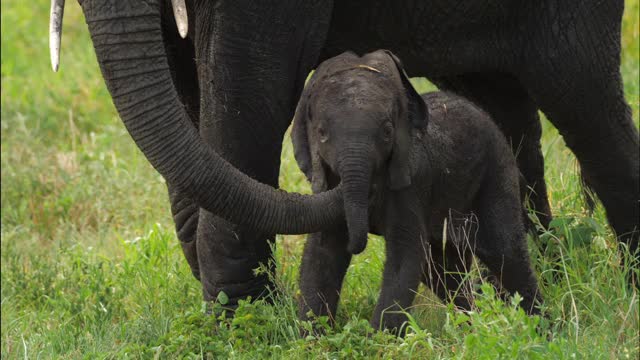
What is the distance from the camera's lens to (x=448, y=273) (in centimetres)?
542

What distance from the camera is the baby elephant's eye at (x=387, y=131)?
173 inches

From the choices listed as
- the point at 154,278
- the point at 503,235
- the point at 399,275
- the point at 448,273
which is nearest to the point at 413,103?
the point at 399,275

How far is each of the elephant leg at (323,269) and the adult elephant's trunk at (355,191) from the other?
1.46ft

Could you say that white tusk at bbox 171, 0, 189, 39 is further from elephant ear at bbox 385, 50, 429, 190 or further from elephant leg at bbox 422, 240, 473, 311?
elephant leg at bbox 422, 240, 473, 311

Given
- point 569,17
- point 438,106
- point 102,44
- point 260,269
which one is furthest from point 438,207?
point 102,44

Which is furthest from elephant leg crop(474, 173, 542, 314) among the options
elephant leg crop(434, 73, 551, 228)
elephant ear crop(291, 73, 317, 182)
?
elephant ear crop(291, 73, 317, 182)

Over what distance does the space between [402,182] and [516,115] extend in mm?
1629

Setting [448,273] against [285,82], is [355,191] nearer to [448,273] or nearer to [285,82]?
[285,82]

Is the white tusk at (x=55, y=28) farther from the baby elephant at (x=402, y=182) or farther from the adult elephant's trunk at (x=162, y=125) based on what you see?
the baby elephant at (x=402, y=182)

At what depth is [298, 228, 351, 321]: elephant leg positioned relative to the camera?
4.73m

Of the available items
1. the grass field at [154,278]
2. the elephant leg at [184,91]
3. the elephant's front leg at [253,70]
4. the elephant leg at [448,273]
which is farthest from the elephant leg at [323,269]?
the elephant leg at [184,91]

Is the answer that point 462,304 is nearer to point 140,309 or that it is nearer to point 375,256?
point 375,256

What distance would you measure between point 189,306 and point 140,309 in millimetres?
228

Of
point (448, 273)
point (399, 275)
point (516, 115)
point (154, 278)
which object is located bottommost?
point (154, 278)
